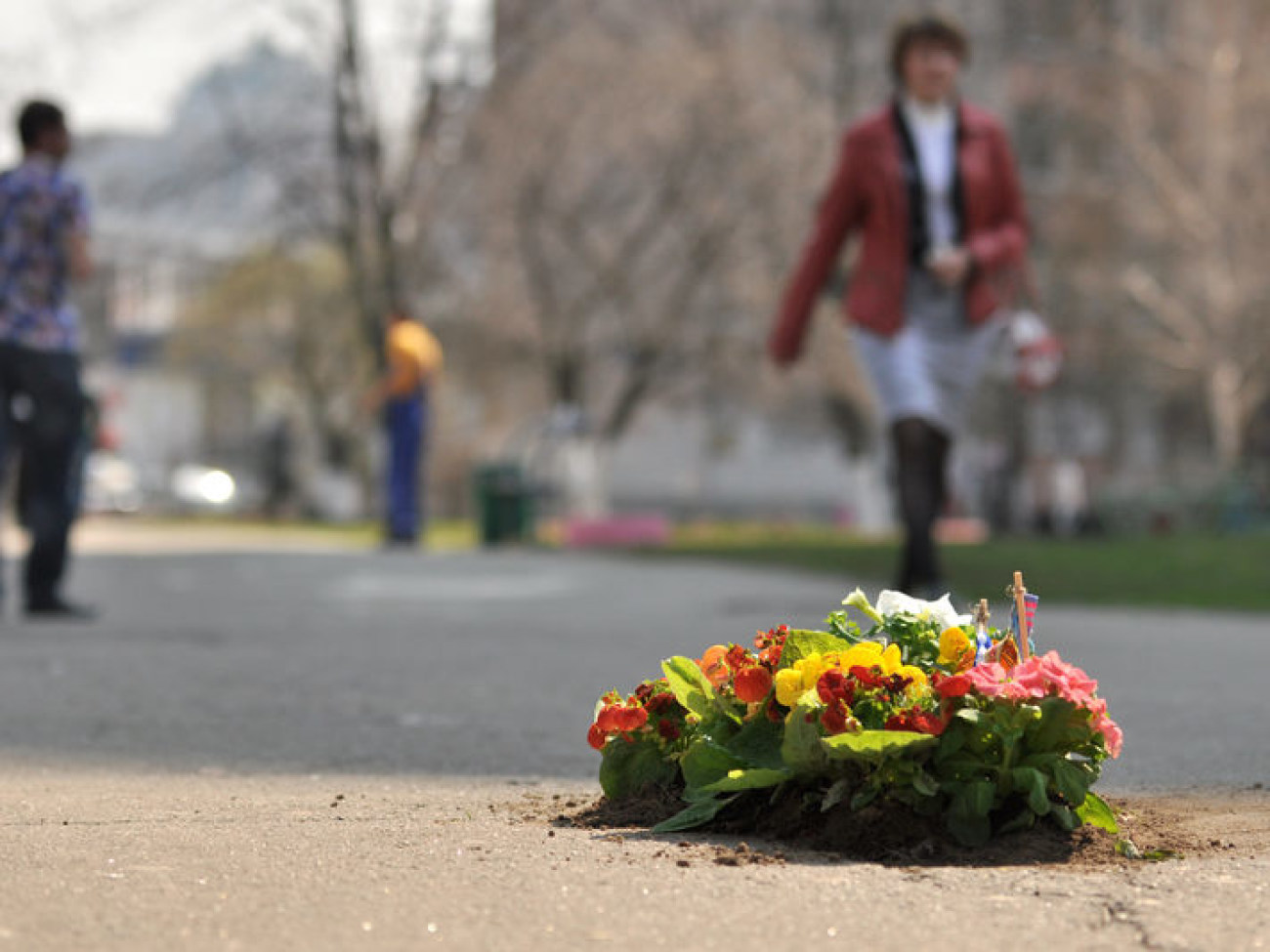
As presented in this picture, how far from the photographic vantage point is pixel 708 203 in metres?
33.2

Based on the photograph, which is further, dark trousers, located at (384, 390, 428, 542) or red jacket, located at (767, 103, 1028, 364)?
dark trousers, located at (384, 390, 428, 542)

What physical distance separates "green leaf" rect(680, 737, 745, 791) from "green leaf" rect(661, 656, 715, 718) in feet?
0.32

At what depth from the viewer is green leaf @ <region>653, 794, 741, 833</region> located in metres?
3.72

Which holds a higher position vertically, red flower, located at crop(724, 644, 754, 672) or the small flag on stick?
the small flag on stick

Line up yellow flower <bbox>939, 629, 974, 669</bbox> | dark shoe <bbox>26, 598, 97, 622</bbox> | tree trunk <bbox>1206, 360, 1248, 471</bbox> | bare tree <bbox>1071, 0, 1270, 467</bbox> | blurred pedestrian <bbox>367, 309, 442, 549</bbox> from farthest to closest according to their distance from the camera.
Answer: tree trunk <bbox>1206, 360, 1248, 471</bbox>
bare tree <bbox>1071, 0, 1270, 467</bbox>
blurred pedestrian <bbox>367, 309, 442, 549</bbox>
dark shoe <bbox>26, 598, 97, 622</bbox>
yellow flower <bbox>939, 629, 974, 669</bbox>

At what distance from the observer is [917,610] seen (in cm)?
388

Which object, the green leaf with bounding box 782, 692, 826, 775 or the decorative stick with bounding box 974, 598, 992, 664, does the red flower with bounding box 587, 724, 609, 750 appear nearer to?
the green leaf with bounding box 782, 692, 826, 775

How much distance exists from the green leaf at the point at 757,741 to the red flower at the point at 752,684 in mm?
44

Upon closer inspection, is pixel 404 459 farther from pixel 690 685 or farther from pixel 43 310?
pixel 690 685

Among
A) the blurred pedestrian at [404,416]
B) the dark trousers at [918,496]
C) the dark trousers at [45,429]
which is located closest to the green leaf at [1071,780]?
the dark trousers at [918,496]

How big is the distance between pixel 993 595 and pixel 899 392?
4.07 ft

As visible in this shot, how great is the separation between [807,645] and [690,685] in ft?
0.82

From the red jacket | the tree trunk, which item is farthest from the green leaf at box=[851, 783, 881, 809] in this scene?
the tree trunk

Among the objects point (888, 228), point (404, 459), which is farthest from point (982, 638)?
point (404, 459)
